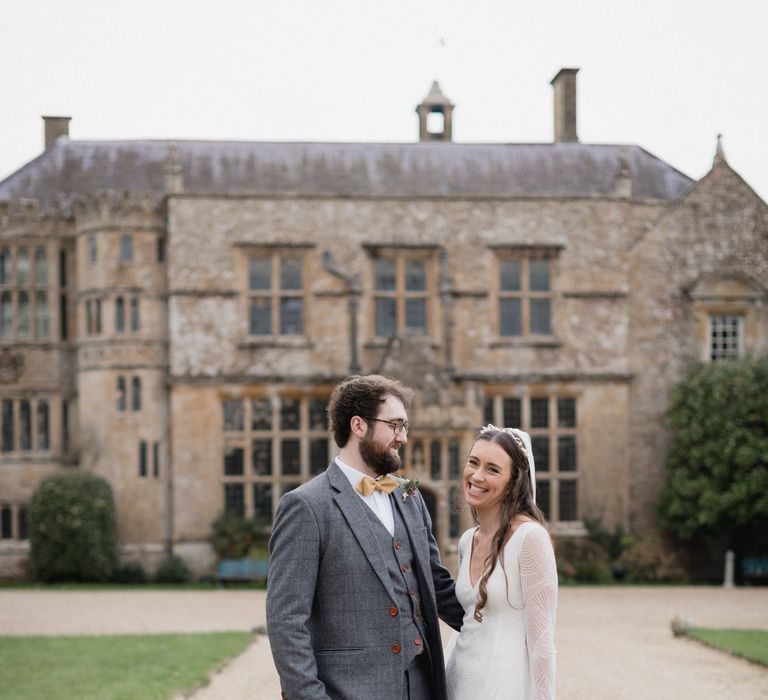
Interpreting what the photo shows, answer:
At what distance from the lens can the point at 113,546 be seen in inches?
789

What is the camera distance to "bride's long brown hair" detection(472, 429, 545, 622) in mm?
4762

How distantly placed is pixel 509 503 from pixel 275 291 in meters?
16.3

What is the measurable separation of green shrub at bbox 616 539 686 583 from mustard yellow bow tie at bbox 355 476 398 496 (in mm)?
16637

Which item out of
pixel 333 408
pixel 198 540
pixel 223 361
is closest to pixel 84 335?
pixel 223 361

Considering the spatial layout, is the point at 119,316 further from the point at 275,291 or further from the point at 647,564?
the point at 647,564

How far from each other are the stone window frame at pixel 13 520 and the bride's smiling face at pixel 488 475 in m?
17.9

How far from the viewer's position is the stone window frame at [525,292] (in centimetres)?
2109

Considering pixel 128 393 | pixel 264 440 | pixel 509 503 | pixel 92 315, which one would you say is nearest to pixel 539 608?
pixel 509 503

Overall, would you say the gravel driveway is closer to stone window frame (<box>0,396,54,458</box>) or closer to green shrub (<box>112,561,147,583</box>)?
green shrub (<box>112,561,147,583</box>)

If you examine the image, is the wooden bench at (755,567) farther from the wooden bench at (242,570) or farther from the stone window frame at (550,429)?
the wooden bench at (242,570)

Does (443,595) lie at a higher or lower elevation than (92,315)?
lower

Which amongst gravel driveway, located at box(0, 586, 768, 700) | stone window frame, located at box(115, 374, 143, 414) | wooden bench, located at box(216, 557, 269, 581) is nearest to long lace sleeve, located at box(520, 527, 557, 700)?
gravel driveway, located at box(0, 586, 768, 700)

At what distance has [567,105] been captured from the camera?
24.3 meters

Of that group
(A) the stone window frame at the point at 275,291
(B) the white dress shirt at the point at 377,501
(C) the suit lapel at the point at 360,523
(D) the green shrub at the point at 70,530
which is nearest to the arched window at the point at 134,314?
(A) the stone window frame at the point at 275,291
